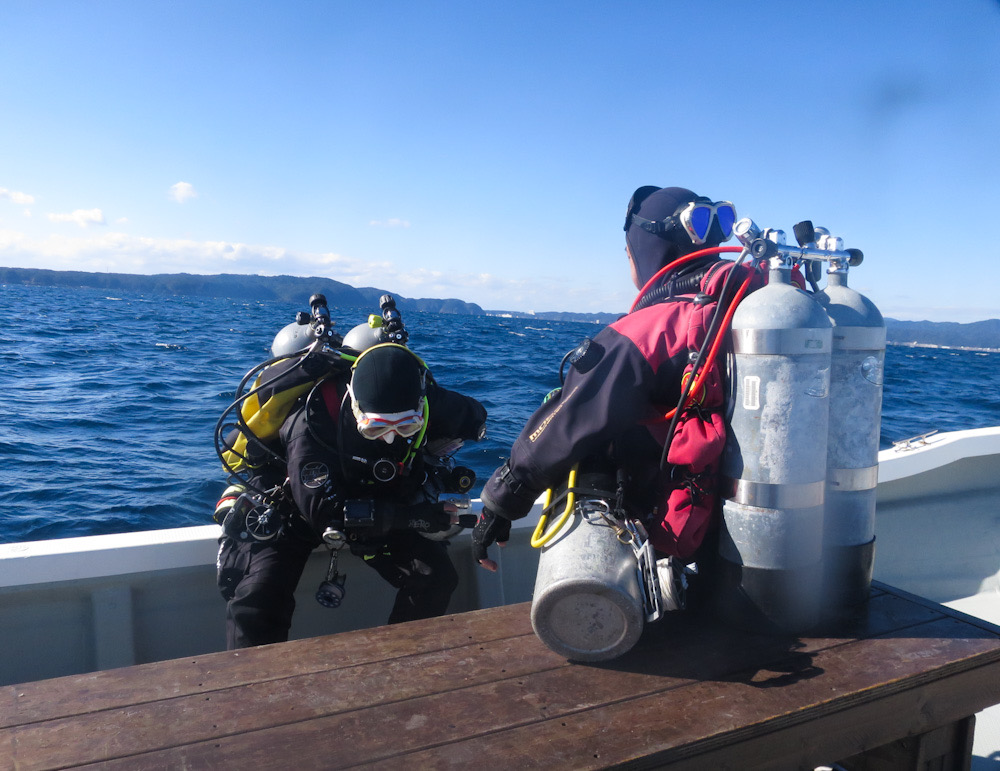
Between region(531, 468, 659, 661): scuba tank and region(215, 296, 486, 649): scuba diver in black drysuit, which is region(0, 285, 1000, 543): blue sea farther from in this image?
region(531, 468, 659, 661): scuba tank

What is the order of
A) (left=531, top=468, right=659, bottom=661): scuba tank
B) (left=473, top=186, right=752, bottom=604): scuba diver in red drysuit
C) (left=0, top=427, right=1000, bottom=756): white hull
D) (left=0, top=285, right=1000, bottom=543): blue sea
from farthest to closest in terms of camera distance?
(left=0, top=285, right=1000, bottom=543): blue sea, (left=0, top=427, right=1000, bottom=756): white hull, (left=473, top=186, right=752, bottom=604): scuba diver in red drysuit, (left=531, top=468, right=659, bottom=661): scuba tank

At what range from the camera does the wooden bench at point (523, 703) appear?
146 cm

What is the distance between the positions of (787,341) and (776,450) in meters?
0.28

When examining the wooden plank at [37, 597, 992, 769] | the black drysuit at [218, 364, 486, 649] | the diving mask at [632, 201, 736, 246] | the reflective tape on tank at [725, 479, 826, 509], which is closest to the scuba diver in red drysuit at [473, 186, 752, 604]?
the diving mask at [632, 201, 736, 246]

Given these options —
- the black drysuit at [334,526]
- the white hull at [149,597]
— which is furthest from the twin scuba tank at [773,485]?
the white hull at [149,597]

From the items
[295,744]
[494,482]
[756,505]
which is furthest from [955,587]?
[295,744]

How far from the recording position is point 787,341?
1.73 metres

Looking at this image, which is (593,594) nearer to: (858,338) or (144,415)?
(858,338)

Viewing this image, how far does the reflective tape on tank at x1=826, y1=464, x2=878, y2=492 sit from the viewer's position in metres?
2.00

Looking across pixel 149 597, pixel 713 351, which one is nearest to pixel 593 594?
pixel 713 351

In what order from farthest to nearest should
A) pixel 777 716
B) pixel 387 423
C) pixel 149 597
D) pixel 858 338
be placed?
pixel 149 597
pixel 387 423
pixel 858 338
pixel 777 716

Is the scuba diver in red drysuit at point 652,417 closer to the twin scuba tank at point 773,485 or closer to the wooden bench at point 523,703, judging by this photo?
the twin scuba tank at point 773,485

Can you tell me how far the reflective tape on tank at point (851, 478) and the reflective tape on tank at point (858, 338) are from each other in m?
0.36

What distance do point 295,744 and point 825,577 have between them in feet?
5.03
